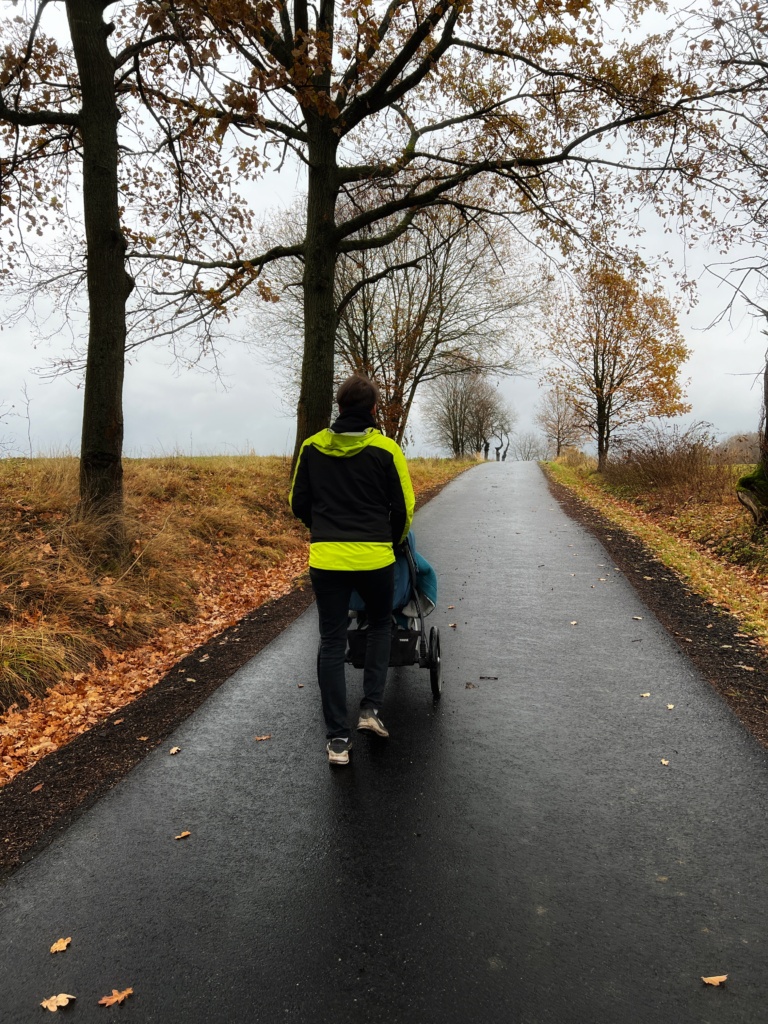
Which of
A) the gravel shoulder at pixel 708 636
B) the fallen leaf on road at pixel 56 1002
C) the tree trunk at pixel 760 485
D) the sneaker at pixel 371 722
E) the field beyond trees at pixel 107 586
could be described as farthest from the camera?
the tree trunk at pixel 760 485

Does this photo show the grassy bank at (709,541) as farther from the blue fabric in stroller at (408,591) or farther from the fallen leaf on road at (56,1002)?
the fallen leaf on road at (56,1002)

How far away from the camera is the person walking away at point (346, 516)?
12.6 feet

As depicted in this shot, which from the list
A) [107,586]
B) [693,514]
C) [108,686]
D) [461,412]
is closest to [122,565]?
[107,586]

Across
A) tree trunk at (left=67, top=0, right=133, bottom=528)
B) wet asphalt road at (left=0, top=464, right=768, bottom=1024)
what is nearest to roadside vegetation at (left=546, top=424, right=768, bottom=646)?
wet asphalt road at (left=0, top=464, right=768, bottom=1024)

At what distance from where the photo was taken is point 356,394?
3.91m

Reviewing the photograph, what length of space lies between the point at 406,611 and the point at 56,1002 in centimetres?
275

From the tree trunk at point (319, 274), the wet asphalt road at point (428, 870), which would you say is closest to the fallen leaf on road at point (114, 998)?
the wet asphalt road at point (428, 870)

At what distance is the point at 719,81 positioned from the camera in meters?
9.62

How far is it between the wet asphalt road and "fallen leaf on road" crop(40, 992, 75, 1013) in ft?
0.13

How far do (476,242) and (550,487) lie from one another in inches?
342

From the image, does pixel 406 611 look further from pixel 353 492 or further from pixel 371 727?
pixel 353 492

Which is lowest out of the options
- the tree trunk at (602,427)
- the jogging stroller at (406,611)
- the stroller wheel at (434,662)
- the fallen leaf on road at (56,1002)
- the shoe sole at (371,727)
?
the fallen leaf on road at (56,1002)

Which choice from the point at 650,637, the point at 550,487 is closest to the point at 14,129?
the point at 650,637

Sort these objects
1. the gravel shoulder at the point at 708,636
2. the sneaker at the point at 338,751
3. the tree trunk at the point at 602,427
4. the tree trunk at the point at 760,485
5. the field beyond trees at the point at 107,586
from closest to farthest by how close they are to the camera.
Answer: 1. the sneaker at the point at 338,751
2. the gravel shoulder at the point at 708,636
3. the field beyond trees at the point at 107,586
4. the tree trunk at the point at 760,485
5. the tree trunk at the point at 602,427
